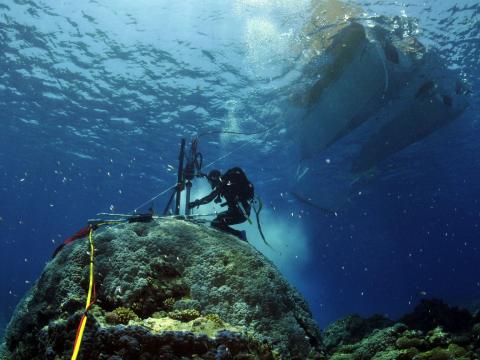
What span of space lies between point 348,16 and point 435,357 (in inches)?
556

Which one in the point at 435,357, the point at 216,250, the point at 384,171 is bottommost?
the point at 435,357

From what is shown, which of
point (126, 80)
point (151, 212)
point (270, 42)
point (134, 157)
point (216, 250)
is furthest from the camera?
point (134, 157)

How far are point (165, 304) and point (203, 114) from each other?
759 inches

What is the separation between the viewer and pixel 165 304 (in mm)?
4309

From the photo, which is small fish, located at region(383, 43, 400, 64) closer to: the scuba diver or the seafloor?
the scuba diver

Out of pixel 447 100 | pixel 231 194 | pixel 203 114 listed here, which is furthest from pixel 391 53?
pixel 231 194

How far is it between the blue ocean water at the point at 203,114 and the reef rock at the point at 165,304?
2375 mm

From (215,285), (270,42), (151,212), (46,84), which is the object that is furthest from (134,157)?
(215,285)

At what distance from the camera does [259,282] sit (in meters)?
4.84

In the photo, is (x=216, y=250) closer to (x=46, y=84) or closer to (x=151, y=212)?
(x=151, y=212)

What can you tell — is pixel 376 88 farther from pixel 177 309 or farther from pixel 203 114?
pixel 177 309

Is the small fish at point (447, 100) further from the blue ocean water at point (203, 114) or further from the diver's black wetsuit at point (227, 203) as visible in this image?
the diver's black wetsuit at point (227, 203)

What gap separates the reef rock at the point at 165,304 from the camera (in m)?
3.02

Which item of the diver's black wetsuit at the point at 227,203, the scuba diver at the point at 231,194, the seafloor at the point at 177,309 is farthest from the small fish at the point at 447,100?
the diver's black wetsuit at the point at 227,203
